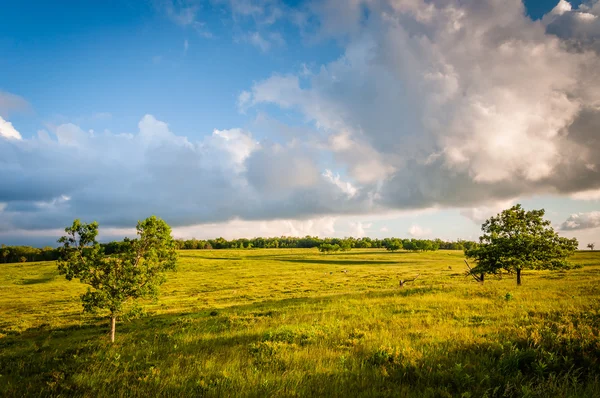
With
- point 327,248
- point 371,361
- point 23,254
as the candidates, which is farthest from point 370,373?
point 23,254

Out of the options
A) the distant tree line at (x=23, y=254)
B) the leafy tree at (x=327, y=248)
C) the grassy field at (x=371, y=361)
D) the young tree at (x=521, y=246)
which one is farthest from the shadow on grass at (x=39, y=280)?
the leafy tree at (x=327, y=248)

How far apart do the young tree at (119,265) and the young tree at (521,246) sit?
2847 cm

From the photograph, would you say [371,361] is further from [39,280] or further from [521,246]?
[39,280]

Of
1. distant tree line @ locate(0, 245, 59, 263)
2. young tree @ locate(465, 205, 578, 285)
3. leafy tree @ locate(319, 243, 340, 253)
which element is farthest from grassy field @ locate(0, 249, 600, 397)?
distant tree line @ locate(0, 245, 59, 263)

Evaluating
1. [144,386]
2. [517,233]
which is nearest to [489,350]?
[144,386]

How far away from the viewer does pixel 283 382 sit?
255 inches

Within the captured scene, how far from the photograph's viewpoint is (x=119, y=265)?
639 inches

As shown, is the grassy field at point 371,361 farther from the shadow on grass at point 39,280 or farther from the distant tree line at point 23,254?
the distant tree line at point 23,254

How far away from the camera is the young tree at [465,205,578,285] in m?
25.6

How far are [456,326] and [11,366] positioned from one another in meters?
19.2

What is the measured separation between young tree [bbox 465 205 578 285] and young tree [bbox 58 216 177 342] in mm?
28473

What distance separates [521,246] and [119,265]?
33.2 metres

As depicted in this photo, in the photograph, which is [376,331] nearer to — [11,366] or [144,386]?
[144,386]

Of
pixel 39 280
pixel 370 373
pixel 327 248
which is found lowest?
pixel 327 248
